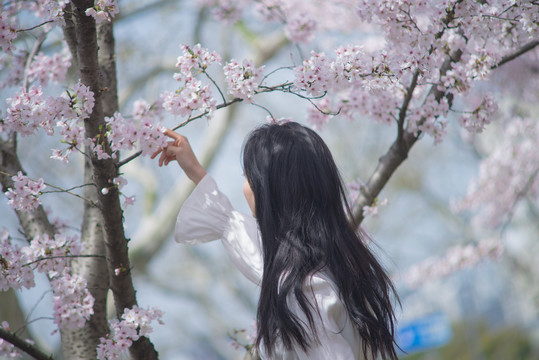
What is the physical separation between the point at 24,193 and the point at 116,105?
0.55 meters

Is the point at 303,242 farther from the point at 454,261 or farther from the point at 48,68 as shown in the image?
the point at 454,261

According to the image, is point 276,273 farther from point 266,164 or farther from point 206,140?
point 206,140

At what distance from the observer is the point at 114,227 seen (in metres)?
1.46

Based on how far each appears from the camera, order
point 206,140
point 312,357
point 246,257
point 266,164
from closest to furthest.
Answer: point 312,357 → point 266,164 → point 246,257 → point 206,140

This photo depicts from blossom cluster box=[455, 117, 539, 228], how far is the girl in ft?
12.0

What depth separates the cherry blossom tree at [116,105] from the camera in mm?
1391

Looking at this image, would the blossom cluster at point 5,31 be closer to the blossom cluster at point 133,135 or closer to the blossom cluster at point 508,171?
the blossom cluster at point 133,135

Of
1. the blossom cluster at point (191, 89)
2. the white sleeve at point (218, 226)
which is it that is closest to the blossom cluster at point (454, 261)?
the white sleeve at point (218, 226)

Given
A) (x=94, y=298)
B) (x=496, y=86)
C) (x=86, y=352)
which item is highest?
(x=496, y=86)

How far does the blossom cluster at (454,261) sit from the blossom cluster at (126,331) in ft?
12.5

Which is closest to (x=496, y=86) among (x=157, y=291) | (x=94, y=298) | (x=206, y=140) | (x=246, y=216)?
(x=206, y=140)

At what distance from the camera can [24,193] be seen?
1437mm

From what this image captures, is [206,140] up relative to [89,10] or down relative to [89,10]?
up

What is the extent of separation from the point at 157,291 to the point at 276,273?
25.5 ft
